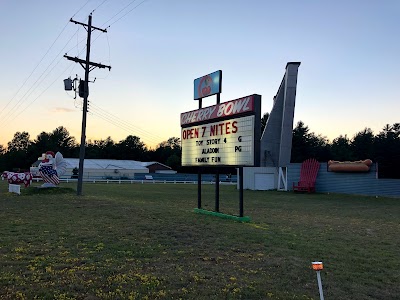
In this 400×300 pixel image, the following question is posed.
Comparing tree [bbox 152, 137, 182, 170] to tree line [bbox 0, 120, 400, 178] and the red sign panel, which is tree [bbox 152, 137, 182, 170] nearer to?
tree line [bbox 0, 120, 400, 178]

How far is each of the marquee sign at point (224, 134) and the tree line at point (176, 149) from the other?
35.3m

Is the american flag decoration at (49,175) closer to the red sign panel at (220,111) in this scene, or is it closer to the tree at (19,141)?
the red sign panel at (220,111)

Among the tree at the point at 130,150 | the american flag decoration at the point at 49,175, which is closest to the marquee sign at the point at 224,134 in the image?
the american flag decoration at the point at 49,175

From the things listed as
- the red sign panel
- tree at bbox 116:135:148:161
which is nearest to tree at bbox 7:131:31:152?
tree at bbox 116:135:148:161

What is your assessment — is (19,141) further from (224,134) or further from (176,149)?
(224,134)

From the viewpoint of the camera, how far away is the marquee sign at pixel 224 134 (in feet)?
40.9

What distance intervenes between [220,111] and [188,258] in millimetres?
7530

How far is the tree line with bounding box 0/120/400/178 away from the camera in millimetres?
47844

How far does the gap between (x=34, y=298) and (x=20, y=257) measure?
2.41 metres

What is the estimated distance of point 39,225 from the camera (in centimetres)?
1098

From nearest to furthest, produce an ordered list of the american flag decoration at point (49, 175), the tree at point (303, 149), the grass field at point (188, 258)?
1. the grass field at point (188, 258)
2. the american flag decoration at point (49, 175)
3. the tree at point (303, 149)

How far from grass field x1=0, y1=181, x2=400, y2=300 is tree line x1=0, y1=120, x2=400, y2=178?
38432 mm

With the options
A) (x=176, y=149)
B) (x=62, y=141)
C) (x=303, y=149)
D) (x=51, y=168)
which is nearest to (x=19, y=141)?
(x=62, y=141)

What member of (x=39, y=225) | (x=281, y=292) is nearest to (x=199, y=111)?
(x=39, y=225)
